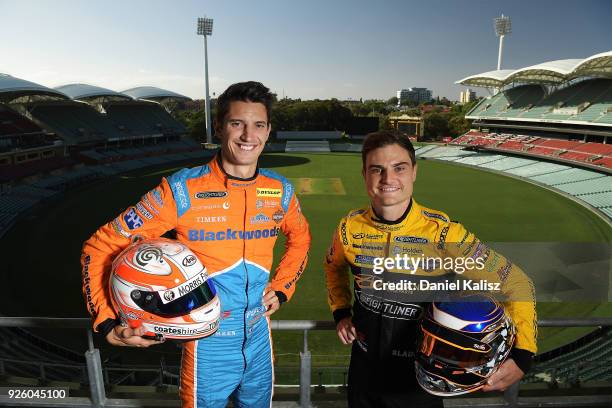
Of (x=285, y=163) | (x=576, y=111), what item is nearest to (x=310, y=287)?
(x=285, y=163)

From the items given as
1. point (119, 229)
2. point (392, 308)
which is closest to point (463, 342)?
point (392, 308)

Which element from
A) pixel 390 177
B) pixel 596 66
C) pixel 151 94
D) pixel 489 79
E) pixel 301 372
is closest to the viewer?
pixel 390 177

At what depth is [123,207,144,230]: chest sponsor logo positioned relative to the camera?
8.54ft

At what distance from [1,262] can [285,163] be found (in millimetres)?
35229

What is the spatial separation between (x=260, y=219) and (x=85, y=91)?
56109 mm

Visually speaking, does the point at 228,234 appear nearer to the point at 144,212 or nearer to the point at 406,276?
the point at 144,212

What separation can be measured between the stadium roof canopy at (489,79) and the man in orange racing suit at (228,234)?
59776 mm

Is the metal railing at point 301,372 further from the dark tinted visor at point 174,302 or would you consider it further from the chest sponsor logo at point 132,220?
the chest sponsor logo at point 132,220

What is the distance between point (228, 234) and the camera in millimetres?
2793

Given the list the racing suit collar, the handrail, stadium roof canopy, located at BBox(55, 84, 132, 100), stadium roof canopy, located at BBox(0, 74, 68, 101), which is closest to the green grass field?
the handrail

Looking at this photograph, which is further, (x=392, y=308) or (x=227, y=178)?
(x=227, y=178)

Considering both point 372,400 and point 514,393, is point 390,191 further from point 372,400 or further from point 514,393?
point 514,393

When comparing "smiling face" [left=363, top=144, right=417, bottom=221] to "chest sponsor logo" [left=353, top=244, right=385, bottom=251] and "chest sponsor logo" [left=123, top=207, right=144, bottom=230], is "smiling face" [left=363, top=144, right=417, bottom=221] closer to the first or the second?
"chest sponsor logo" [left=353, top=244, right=385, bottom=251]

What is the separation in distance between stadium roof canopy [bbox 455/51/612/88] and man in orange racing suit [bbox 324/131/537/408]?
43.7 metres
